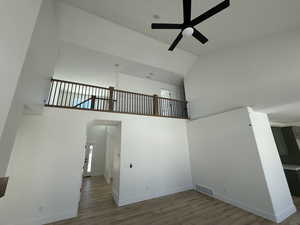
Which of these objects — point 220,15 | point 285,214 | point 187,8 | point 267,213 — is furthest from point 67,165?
point 220,15

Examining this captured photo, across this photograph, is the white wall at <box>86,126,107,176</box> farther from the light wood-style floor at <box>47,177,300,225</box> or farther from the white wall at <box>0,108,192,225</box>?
the white wall at <box>0,108,192,225</box>

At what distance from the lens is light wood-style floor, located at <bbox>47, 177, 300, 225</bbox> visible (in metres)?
2.88

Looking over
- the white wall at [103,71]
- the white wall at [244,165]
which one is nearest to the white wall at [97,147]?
the white wall at [103,71]

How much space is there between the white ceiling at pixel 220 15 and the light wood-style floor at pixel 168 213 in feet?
15.3

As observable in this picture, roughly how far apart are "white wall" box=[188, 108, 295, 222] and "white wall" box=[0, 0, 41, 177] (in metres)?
4.83

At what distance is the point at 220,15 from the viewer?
11.1 feet

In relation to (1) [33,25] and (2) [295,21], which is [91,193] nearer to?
(1) [33,25]

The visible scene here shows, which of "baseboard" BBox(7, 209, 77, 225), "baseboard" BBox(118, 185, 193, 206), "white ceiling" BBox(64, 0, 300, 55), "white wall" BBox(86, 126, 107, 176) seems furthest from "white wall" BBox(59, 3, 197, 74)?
"white wall" BBox(86, 126, 107, 176)

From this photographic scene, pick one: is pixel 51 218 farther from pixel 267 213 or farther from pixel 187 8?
pixel 187 8

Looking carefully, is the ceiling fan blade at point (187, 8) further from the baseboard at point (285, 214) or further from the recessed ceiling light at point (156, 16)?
the baseboard at point (285, 214)

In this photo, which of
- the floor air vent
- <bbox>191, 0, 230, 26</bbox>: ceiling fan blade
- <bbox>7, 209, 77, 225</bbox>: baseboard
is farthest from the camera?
the floor air vent

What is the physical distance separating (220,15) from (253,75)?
187 centimetres

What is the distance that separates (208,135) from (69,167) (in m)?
4.53

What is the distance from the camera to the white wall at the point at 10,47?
1.25m
